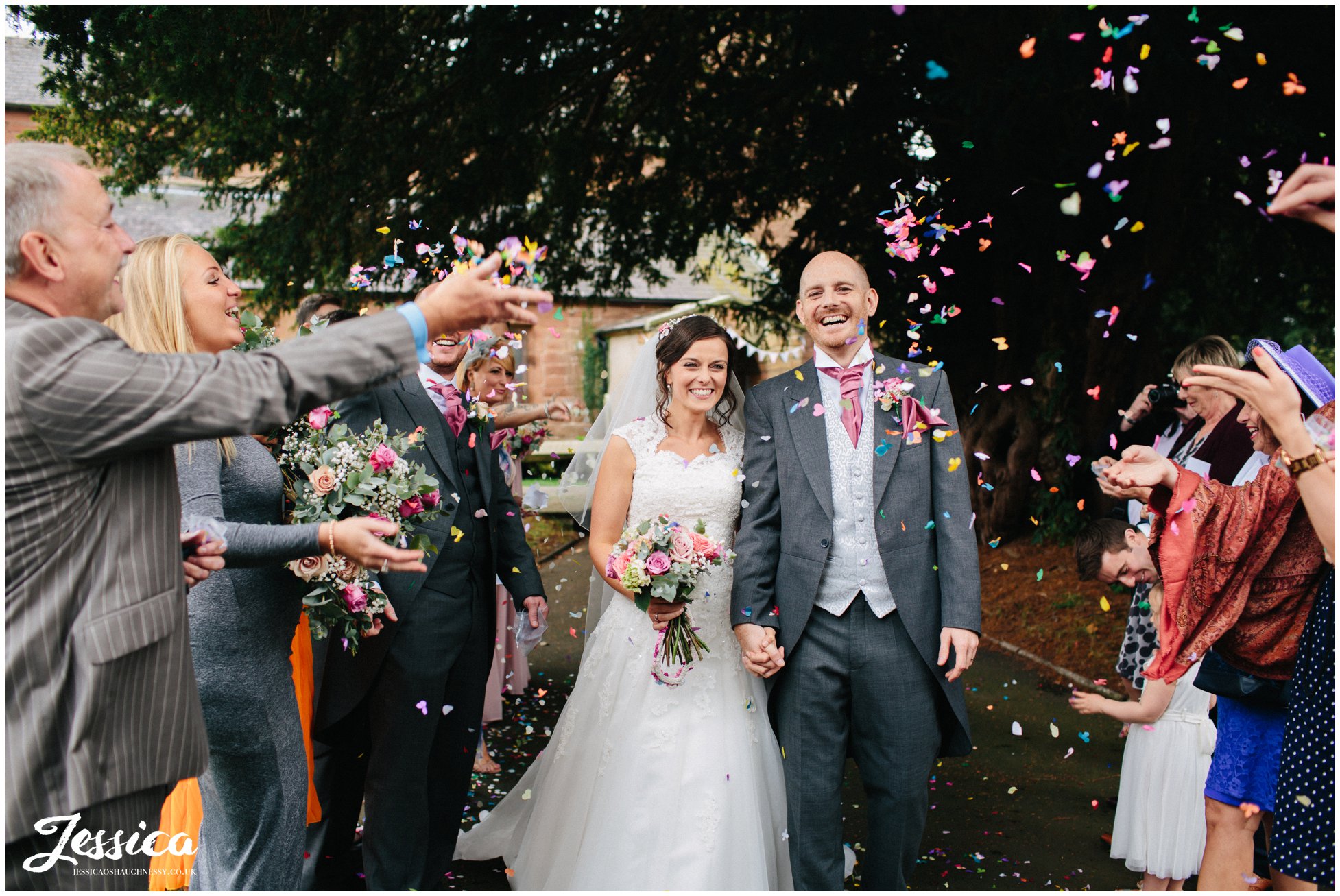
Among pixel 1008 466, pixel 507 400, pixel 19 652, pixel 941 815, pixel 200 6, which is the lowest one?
pixel 941 815

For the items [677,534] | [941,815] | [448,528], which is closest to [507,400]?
[448,528]

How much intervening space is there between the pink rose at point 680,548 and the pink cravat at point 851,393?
2.41 feet

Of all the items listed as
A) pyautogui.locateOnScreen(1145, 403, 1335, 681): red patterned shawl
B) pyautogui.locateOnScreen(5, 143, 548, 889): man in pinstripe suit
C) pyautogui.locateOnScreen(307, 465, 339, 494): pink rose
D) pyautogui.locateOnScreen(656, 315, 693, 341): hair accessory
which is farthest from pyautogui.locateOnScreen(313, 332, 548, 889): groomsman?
pyautogui.locateOnScreen(1145, 403, 1335, 681): red patterned shawl

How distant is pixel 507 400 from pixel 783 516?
2.29 meters

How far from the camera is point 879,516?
11.4ft

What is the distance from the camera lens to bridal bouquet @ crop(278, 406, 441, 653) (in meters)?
3.07

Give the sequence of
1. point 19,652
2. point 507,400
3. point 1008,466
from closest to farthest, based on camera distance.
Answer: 1. point 19,652
2. point 507,400
3. point 1008,466

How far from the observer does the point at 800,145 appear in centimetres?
892

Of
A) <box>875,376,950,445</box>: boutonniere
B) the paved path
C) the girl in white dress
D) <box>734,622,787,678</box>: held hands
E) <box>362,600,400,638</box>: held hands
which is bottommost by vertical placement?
the paved path

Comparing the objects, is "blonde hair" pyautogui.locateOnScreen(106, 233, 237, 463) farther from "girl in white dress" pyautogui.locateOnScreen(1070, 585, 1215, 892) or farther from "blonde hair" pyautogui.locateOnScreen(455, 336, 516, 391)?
"girl in white dress" pyautogui.locateOnScreen(1070, 585, 1215, 892)

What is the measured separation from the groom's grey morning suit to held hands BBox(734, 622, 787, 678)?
1.5 inches

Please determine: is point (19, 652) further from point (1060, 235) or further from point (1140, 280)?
point (1140, 280)

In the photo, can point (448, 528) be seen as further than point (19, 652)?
Yes

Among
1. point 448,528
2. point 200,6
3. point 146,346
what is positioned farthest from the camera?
point 200,6
